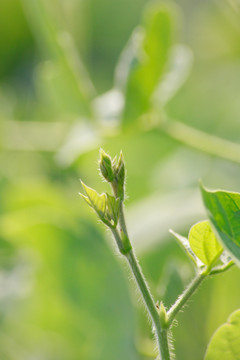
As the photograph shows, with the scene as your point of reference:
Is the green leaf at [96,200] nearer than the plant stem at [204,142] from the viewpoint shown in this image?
Yes

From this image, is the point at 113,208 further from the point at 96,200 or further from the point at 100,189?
the point at 100,189

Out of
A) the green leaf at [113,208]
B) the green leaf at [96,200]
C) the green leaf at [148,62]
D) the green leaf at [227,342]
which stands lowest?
the green leaf at [227,342]

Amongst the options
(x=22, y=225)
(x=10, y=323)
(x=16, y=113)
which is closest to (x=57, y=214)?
(x=22, y=225)

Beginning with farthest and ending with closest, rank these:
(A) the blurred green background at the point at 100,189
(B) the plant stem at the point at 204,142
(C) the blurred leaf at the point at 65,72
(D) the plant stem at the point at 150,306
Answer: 1. (C) the blurred leaf at the point at 65,72
2. (B) the plant stem at the point at 204,142
3. (A) the blurred green background at the point at 100,189
4. (D) the plant stem at the point at 150,306

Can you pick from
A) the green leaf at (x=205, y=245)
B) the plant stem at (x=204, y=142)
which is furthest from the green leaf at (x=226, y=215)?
the plant stem at (x=204, y=142)

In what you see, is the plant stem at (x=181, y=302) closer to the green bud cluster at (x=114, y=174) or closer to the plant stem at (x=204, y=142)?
the green bud cluster at (x=114, y=174)

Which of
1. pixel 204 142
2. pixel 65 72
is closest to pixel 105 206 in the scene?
pixel 204 142
